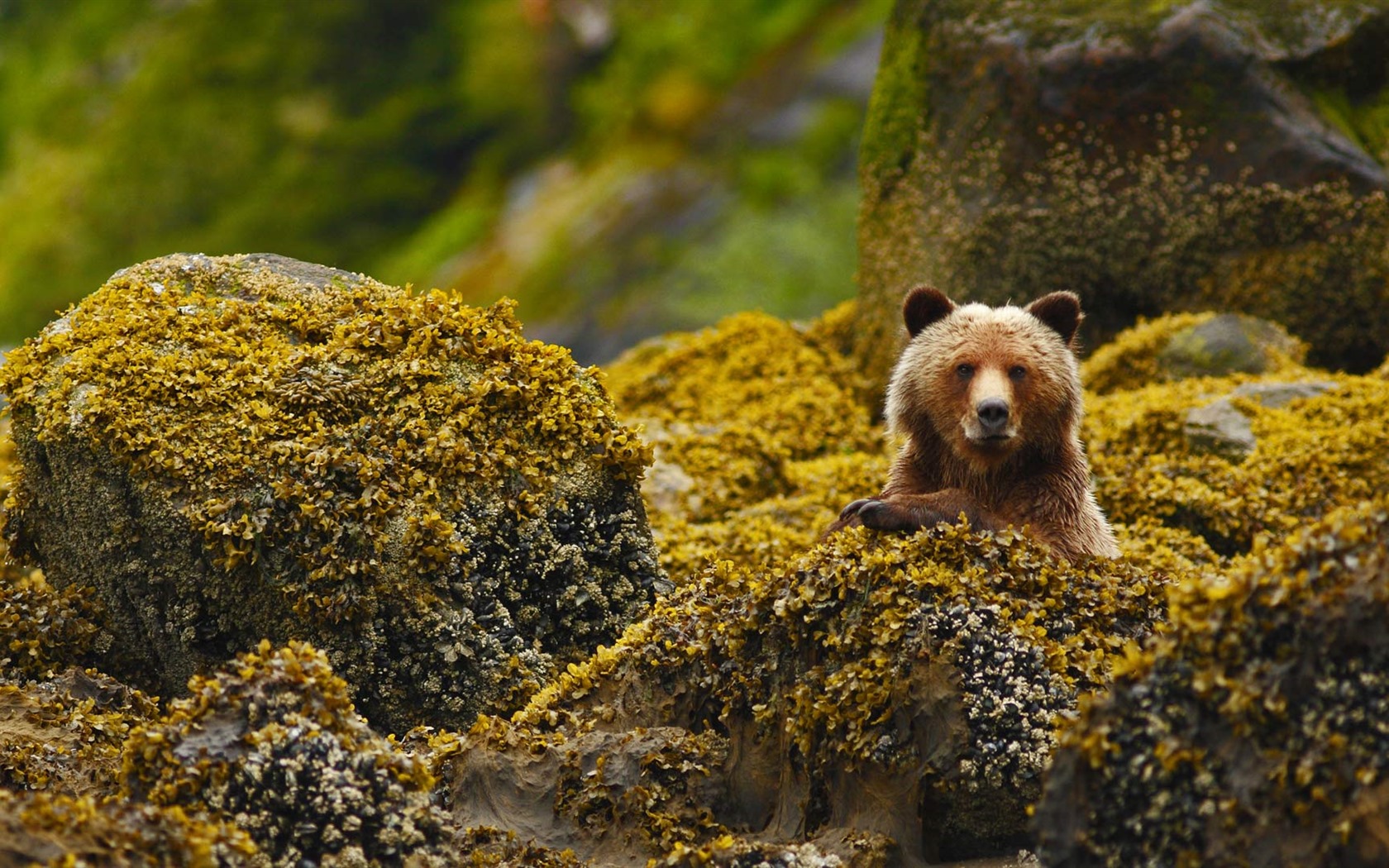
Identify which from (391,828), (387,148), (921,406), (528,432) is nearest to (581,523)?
(528,432)

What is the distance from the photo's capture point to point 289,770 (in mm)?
4129

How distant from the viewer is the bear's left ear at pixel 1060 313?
6465 mm

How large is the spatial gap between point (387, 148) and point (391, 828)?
23410 mm

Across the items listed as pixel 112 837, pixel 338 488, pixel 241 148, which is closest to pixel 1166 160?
pixel 338 488

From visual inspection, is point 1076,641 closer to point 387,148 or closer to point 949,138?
point 949,138

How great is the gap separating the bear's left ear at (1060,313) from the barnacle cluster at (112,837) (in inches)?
165

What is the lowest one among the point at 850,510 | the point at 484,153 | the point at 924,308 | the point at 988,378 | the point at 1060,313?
the point at 850,510

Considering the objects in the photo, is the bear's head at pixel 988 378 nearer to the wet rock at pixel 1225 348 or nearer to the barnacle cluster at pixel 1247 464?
the barnacle cluster at pixel 1247 464

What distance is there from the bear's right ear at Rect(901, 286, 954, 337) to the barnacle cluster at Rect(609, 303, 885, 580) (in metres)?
1.57

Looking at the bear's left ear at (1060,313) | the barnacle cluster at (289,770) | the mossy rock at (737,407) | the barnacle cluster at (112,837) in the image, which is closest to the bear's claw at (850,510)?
the bear's left ear at (1060,313)

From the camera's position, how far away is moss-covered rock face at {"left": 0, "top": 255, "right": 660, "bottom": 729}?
5.65 m

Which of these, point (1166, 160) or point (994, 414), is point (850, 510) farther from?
point (1166, 160)

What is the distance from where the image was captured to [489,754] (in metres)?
5.13

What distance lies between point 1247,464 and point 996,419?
10.8ft
